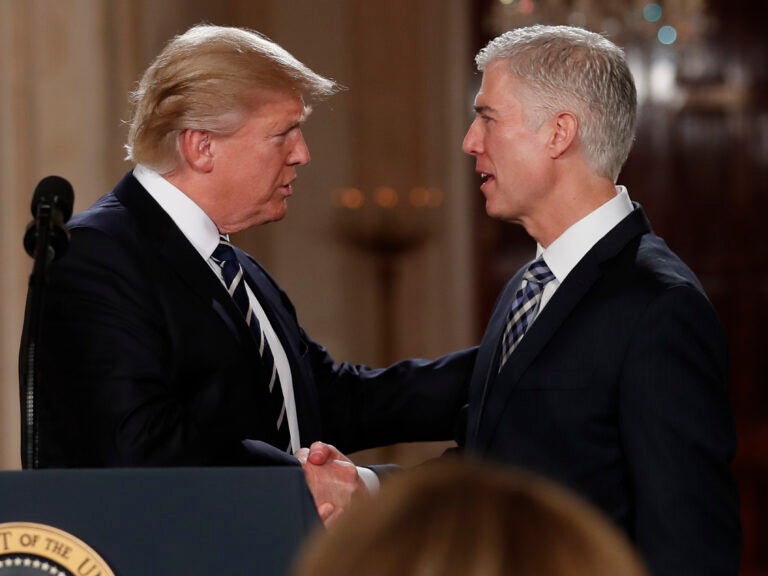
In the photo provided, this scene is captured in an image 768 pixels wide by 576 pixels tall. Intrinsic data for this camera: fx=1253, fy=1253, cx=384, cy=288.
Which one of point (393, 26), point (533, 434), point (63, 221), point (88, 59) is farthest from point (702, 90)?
point (63, 221)

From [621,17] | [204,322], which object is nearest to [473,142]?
[204,322]

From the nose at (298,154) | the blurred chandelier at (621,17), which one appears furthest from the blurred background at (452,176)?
the nose at (298,154)

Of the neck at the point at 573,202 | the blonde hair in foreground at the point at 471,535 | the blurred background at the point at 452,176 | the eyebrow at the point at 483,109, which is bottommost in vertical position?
the blurred background at the point at 452,176

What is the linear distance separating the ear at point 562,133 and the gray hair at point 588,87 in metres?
0.01

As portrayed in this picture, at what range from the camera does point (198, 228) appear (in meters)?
2.24

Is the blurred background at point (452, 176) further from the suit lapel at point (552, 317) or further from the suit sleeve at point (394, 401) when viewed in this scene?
the suit lapel at point (552, 317)

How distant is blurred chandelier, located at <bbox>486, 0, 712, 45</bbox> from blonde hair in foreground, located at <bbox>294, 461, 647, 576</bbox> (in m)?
5.39

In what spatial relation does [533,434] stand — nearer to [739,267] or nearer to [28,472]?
[28,472]

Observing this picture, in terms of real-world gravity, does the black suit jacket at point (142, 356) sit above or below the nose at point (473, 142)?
below

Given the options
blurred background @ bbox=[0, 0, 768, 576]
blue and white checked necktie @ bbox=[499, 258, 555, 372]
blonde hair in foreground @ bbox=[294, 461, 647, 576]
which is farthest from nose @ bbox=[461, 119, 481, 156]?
blurred background @ bbox=[0, 0, 768, 576]

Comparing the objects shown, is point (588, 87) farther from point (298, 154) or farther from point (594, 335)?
A: point (298, 154)

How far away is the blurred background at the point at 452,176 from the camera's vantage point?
6.28 meters

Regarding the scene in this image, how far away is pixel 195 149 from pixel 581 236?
726mm

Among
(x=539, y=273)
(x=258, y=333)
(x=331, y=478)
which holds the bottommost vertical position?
(x=331, y=478)
